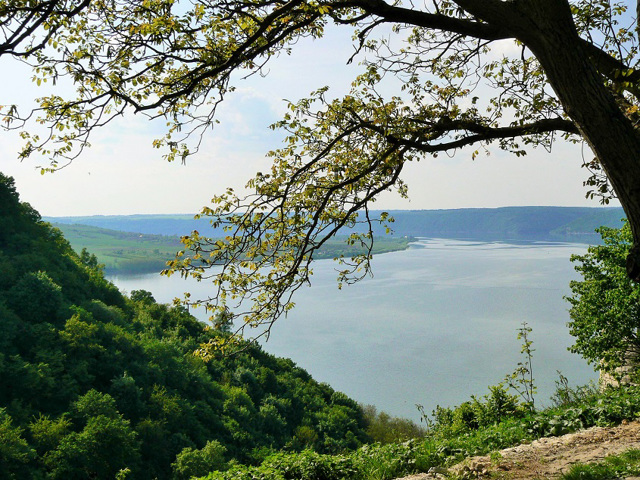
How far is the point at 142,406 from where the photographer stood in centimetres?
2488

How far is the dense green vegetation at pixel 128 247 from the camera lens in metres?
113

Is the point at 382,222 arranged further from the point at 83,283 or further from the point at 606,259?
the point at 83,283

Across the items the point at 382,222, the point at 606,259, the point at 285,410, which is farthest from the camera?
the point at 285,410

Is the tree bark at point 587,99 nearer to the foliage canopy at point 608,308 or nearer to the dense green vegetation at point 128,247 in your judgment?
the foliage canopy at point 608,308

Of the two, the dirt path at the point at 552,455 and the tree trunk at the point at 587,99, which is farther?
the dirt path at the point at 552,455

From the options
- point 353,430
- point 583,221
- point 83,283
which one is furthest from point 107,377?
point 583,221

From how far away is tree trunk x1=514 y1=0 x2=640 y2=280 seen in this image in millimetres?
3338

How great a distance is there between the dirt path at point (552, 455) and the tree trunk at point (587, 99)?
2475 mm

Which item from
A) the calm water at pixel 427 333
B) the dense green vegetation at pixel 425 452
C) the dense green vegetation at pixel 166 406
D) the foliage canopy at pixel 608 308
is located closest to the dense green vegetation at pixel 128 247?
the calm water at pixel 427 333

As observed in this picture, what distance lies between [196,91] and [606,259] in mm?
12923

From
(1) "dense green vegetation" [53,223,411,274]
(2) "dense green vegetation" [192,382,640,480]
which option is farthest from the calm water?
(2) "dense green vegetation" [192,382,640,480]

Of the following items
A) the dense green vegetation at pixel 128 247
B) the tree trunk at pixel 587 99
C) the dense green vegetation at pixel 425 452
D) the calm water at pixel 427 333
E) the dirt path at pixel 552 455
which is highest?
the tree trunk at pixel 587 99

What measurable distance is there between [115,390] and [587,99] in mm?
26452

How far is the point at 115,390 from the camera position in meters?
25.0
